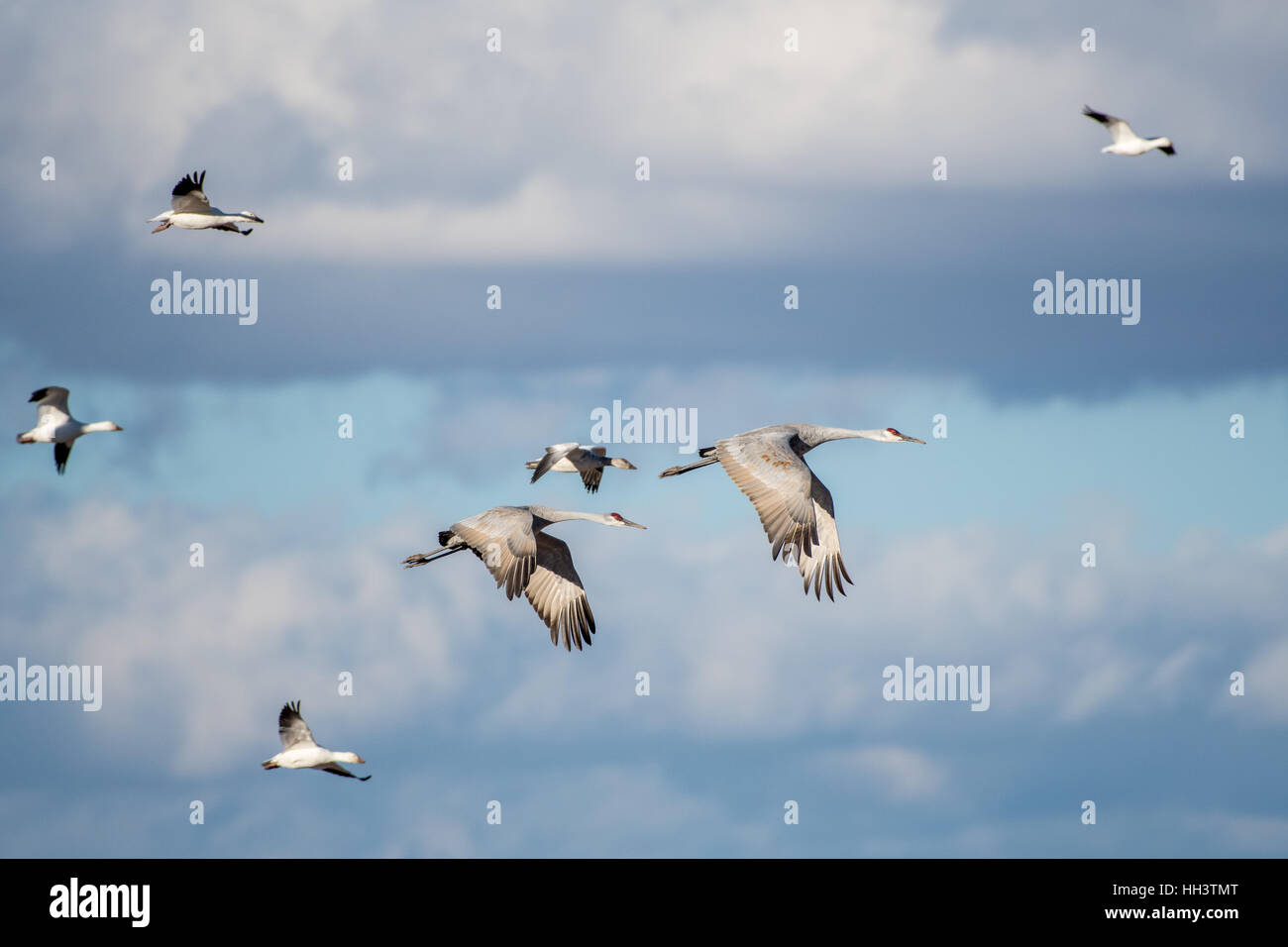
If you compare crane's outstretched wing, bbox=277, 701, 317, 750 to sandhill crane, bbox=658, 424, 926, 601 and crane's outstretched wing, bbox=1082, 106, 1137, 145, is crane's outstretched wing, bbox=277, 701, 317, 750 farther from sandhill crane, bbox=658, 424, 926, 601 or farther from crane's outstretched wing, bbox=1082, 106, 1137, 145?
crane's outstretched wing, bbox=1082, 106, 1137, 145

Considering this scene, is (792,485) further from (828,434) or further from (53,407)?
(53,407)

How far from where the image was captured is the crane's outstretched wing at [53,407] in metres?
40.7

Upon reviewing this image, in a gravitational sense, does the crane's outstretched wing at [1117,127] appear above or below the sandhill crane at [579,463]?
above

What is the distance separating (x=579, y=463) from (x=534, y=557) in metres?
5.19

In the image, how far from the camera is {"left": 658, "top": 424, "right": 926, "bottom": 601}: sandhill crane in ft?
126

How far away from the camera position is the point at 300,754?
123 feet

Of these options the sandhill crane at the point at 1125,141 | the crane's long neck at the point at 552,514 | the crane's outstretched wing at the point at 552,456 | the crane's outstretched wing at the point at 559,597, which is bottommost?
the crane's outstretched wing at the point at 559,597

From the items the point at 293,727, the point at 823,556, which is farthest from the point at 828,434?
the point at 293,727

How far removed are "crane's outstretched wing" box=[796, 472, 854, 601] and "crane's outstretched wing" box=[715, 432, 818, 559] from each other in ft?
10.1

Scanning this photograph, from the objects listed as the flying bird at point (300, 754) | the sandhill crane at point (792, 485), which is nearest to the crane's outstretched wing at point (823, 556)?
the sandhill crane at point (792, 485)

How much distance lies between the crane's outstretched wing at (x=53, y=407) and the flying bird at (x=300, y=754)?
8.17 metres

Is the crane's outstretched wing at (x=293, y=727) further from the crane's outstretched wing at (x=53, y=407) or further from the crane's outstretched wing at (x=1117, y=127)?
the crane's outstretched wing at (x=1117, y=127)
